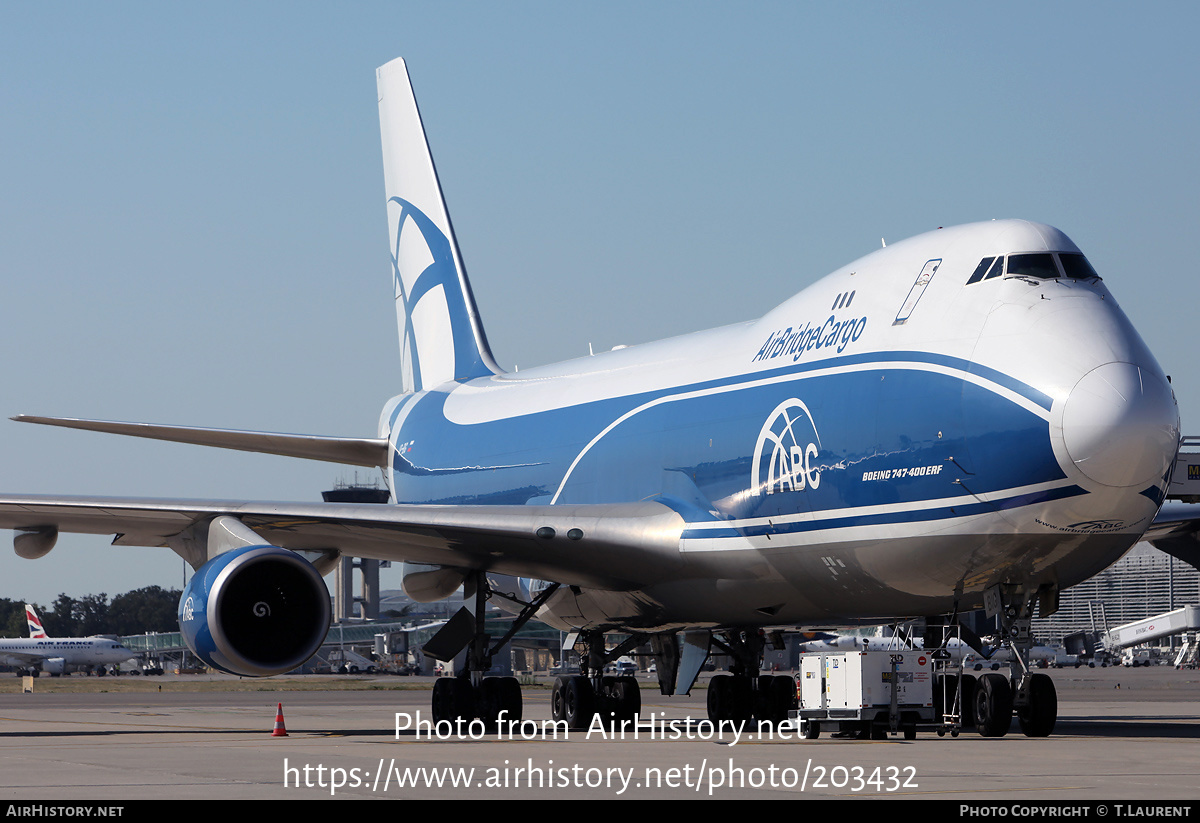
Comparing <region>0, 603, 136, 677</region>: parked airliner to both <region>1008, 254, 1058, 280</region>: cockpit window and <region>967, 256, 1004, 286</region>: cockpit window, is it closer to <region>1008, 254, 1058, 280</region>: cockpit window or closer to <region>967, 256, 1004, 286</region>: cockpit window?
<region>967, 256, 1004, 286</region>: cockpit window

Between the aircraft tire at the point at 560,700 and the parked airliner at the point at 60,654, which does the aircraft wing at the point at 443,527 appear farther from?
the parked airliner at the point at 60,654

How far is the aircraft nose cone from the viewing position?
44.6 feet

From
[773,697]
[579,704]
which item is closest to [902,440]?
[579,704]

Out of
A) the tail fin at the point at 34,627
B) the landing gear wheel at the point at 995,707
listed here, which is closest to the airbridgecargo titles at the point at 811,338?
the landing gear wheel at the point at 995,707

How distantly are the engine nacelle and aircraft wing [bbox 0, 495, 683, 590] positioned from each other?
1132 millimetres

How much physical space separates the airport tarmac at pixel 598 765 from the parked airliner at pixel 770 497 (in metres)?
1.37

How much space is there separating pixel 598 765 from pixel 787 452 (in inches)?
199

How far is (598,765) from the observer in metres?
12.5

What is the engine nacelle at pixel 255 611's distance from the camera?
656 inches

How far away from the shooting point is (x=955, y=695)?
16312mm

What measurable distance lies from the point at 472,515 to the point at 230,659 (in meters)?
3.52

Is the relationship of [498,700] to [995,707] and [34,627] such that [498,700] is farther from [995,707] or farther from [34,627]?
[34,627]
